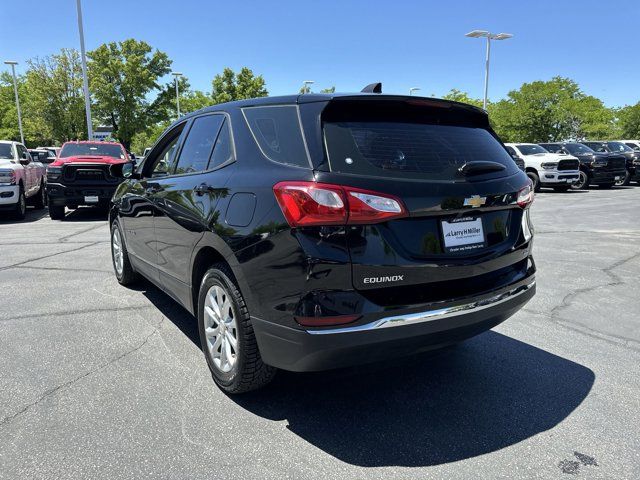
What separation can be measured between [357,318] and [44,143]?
61.2 m

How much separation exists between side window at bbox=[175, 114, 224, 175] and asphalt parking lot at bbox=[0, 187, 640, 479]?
1415 millimetres

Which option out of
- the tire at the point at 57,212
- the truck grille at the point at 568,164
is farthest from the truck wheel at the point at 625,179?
the tire at the point at 57,212

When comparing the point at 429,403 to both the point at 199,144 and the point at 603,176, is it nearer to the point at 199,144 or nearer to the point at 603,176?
the point at 199,144

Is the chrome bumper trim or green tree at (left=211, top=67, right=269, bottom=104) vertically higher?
green tree at (left=211, top=67, right=269, bottom=104)

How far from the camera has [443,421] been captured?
2756mm

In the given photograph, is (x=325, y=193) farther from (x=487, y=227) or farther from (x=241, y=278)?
(x=487, y=227)

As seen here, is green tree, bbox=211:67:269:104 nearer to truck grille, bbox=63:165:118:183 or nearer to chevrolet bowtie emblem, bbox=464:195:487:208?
truck grille, bbox=63:165:118:183

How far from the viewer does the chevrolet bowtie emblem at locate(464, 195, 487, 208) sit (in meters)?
2.63

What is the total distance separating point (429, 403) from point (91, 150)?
12276 mm

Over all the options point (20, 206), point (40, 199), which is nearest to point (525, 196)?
point (20, 206)

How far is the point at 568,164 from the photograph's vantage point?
1955 centimetres

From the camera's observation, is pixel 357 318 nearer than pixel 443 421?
Yes

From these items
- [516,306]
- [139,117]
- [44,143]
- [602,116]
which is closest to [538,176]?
[516,306]

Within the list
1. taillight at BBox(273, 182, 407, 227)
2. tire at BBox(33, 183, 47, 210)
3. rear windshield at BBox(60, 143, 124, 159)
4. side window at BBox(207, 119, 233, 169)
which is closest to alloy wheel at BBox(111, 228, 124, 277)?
side window at BBox(207, 119, 233, 169)
